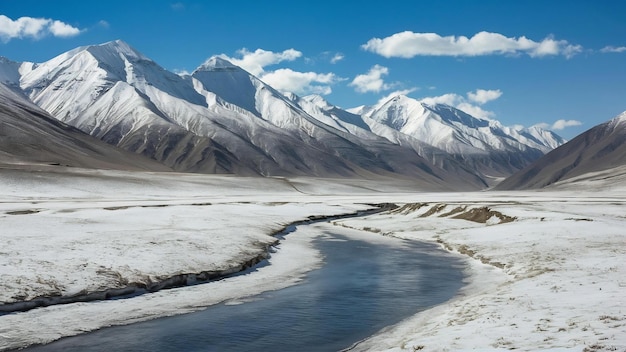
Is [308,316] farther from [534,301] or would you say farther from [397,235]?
[397,235]

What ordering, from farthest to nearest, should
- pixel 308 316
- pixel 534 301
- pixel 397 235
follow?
pixel 397 235 < pixel 308 316 < pixel 534 301

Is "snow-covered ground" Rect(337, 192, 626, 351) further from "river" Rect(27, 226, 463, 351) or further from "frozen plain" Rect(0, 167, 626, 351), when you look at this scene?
"river" Rect(27, 226, 463, 351)

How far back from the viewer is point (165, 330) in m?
19.3

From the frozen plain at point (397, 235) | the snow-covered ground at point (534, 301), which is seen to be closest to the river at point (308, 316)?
the frozen plain at point (397, 235)

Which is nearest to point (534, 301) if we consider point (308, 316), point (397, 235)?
point (308, 316)

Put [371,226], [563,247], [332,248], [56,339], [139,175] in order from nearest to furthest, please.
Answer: [56,339] → [563,247] → [332,248] → [371,226] → [139,175]

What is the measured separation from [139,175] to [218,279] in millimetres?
137111

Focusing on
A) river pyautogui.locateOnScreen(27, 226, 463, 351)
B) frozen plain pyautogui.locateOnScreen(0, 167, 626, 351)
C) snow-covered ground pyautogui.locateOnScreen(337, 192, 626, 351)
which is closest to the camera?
snow-covered ground pyautogui.locateOnScreen(337, 192, 626, 351)

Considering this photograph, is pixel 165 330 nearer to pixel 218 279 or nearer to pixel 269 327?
pixel 269 327

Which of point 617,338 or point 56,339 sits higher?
point 617,338

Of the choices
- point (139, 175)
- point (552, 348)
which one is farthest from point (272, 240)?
point (139, 175)

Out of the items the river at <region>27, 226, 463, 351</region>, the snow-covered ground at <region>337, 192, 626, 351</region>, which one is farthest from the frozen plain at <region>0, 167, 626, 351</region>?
the river at <region>27, 226, 463, 351</region>

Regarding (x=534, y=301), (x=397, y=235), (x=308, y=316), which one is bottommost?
(x=397, y=235)

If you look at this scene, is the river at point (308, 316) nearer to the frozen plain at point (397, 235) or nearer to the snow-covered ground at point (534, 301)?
the frozen plain at point (397, 235)
